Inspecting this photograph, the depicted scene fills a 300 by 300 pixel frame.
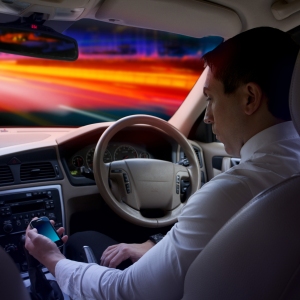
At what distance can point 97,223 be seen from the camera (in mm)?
2922

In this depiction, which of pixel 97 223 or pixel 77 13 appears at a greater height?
pixel 77 13

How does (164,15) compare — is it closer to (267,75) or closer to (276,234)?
(267,75)

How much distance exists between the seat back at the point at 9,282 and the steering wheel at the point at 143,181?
1.61m

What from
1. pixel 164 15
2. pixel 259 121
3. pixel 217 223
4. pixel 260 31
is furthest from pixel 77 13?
pixel 217 223

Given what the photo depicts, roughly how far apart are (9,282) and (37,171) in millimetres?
1836

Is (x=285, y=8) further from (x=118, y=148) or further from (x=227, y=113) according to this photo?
(x=118, y=148)

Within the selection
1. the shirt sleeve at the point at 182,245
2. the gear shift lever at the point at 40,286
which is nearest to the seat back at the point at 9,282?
the shirt sleeve at the point at 182,245

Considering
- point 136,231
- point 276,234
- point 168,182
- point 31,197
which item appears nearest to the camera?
point 276,234

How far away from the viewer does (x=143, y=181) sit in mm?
2627

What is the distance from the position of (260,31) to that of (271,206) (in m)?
0.67

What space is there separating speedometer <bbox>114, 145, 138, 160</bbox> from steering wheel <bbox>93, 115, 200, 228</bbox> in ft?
1.03

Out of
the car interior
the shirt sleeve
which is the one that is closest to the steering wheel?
the car interior

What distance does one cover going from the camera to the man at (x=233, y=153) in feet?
3.85

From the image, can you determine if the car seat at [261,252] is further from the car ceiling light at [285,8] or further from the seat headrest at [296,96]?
the car ceiling light at [285,8]
